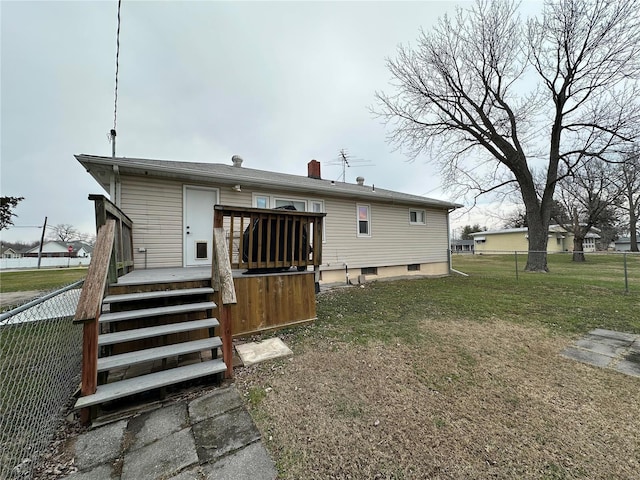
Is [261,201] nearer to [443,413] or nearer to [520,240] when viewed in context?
[443,413]

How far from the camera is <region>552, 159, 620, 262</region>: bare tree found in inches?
792

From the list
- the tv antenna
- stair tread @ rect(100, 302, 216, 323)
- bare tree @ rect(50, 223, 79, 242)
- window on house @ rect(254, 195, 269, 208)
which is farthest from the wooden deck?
bare tree @ rect(50, 223, 79, 242)

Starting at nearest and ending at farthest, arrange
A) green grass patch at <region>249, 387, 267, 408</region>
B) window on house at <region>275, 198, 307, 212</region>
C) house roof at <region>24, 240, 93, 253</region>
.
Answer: green grass patch at <region>249, 387, 267, 408</region> < window on house at <region>275, 198, 307, 212</region> < house roof at <region>24, 240, 93, 253</region>

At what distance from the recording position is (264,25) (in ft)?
23.4

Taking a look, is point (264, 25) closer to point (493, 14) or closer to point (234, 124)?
point (234, 124)

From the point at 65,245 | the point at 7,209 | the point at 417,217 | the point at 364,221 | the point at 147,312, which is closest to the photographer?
the point at 147,312

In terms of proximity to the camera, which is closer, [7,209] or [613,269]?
[613,269]

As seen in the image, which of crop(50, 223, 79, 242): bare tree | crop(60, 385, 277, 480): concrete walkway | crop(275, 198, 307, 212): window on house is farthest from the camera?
crop(50, 223, 79, 242): bare tree

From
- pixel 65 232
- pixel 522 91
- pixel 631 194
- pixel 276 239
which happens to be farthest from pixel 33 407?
pixel 65 232

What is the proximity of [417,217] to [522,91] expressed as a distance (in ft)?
25.5

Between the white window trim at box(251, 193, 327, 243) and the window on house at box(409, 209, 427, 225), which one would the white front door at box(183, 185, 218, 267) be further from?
the window on house at box(409, 209, 427, 225)

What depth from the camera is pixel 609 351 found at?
3154 millimetres

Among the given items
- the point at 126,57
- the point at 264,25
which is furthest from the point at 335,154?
the point at 126,57

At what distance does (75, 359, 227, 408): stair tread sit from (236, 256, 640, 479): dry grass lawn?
1.14 feet
